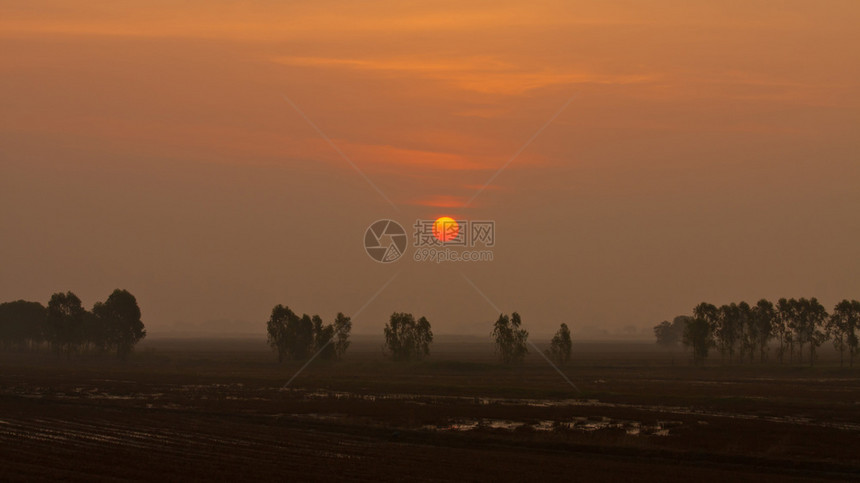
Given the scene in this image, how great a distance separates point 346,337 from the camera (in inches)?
5463

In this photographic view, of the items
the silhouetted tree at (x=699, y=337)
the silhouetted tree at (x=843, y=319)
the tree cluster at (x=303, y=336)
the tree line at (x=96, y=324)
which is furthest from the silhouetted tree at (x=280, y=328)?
the silhouetted tree at (x=843, y=319)

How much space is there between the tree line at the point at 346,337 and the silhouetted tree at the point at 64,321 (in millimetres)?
34541

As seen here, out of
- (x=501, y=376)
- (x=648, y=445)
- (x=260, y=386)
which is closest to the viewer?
(x=648, y=445)

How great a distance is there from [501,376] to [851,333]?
66617mm

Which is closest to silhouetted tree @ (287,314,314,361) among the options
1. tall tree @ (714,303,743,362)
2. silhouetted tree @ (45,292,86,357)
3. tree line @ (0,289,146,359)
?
tree line @ (0,289,146,359)

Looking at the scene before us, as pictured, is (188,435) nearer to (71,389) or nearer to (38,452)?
(38,452)

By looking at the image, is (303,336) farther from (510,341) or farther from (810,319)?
(810,319)

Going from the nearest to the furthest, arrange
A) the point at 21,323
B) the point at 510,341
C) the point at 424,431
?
1. the point at 424,431
2. the point at 510,341
3. the point at 21,323

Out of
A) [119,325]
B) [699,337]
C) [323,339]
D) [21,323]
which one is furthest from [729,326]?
[21,323]

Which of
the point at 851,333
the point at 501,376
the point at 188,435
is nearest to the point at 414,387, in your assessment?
the point at 501,376

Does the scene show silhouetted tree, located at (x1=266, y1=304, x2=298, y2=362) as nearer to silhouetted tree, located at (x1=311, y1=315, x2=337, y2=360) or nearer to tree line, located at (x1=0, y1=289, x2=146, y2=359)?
silhouetted tree, located at (x1=311, y1=315, x2=337, y2=360)

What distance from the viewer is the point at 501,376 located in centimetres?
9569

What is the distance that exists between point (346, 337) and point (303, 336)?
26.1 feet

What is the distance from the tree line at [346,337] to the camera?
127500 millimetres
